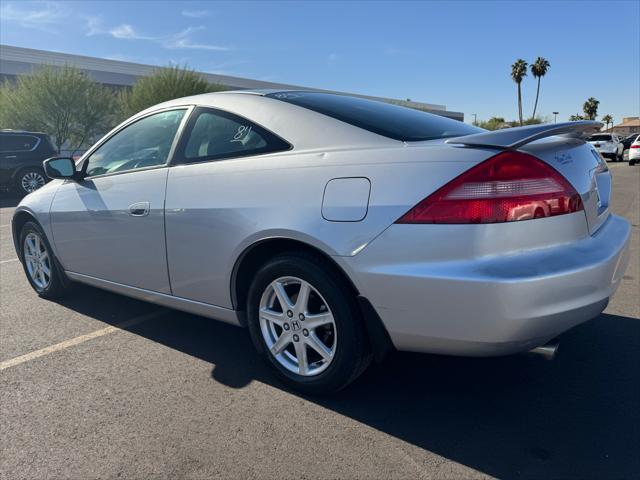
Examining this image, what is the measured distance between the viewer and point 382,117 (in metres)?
2.96

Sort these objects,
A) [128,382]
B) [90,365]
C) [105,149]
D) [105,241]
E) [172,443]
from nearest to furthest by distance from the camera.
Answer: [172,443] < [128,382] < [90,365] < [105,241] < [105,149]

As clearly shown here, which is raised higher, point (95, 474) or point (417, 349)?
point (417, 349)

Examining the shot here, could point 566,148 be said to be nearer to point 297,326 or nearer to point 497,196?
point 497,196

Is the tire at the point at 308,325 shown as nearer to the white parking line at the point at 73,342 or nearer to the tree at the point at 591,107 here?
the white parking line at the point at 73,342

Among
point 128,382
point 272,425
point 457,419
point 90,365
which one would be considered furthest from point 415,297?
point 90,365

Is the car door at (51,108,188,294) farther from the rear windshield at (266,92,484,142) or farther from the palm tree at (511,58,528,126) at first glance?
the palm tree at (511,58,528,126)

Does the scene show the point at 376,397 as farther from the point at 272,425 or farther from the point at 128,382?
the point at 128,382

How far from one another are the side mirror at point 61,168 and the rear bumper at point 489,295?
2628 millimetres

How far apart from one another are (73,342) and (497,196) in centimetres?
297

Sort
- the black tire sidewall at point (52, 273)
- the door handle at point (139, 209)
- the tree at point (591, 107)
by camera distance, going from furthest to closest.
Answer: the tree at point (591, 107) < the black tire sidewall at point (52, 273) < the door handle at point (139, 209)

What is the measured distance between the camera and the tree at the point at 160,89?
31109 mm

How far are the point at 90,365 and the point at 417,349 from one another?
6.78ft

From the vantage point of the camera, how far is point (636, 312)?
3979mm

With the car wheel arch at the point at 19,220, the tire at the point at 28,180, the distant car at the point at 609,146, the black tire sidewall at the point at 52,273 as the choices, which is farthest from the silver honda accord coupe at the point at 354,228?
the distant car at the point at 609,146
